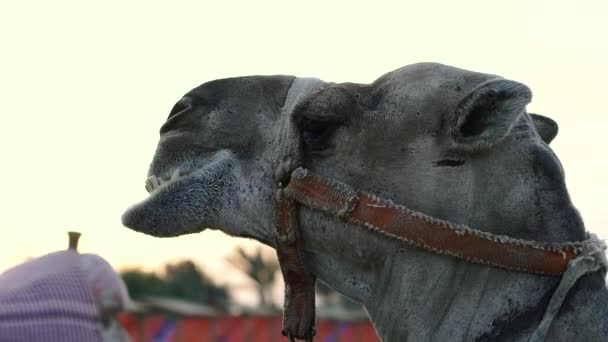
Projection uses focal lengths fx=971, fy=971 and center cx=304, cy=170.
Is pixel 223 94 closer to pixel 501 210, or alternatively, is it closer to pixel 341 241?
pixel 341 241

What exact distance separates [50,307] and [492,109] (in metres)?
1.79

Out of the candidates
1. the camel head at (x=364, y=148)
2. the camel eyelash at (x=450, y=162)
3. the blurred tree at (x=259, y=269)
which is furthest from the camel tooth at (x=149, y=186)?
the blurred tree at (x=259, y=269)

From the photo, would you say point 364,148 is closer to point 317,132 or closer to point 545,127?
point 317,132

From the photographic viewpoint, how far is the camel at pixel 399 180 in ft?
10.8

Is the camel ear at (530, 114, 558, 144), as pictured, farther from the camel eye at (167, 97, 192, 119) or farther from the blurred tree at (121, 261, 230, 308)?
the blurred tree at (121, 261, 230, 308)

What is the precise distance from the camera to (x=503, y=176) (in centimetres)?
335

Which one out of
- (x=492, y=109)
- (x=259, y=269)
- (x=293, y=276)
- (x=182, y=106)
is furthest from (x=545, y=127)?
(x=259, y=269)

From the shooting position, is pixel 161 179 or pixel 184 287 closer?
pixel 161 179

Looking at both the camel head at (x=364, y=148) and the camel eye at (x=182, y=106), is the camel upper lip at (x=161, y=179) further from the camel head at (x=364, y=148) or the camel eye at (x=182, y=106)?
the camel eye at (x=182, y=106)

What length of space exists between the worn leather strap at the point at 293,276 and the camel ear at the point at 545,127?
3.48 ft

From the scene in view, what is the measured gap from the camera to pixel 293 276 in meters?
3.77

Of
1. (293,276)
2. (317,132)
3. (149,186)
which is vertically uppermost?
(317,132)

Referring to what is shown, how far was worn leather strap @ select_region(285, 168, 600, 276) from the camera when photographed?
328cm

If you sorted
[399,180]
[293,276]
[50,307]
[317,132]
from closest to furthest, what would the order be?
1. [50,307]
2. [399,180]
3. [317,132]
4. [293,276]
